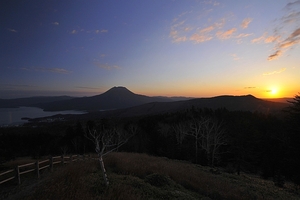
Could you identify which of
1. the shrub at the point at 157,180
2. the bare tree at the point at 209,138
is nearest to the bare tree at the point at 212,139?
the bare tree at the point at 209,138

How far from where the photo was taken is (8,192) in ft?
33.9

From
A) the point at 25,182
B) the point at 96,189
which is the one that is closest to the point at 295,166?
the point at 96,189

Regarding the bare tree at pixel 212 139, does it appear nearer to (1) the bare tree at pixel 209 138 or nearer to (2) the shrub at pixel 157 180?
(1) the bare tree at pixel 209 138

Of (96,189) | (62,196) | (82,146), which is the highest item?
(62,196)

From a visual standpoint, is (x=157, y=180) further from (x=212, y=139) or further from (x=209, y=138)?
(x=212, y=139)

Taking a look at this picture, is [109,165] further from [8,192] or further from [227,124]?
[227,124]

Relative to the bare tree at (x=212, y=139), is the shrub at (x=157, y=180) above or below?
above

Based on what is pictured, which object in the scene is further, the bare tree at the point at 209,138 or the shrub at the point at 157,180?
the bare tree at the point at 209,138

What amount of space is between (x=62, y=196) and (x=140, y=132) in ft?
167

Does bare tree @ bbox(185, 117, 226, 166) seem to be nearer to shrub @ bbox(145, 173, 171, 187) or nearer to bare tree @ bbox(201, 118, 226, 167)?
bare tree @ bbox(201, 118, 226, 167)

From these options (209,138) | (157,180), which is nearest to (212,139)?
(209,138)

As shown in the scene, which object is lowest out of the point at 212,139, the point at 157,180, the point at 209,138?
the point at 212,139

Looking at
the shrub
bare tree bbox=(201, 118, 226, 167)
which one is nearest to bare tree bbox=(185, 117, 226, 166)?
bare tree bbox=(201, 118, 226, 167)

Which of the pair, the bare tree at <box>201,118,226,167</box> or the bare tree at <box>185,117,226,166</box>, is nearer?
the bare tree at <box>201,118,226,167</box>
